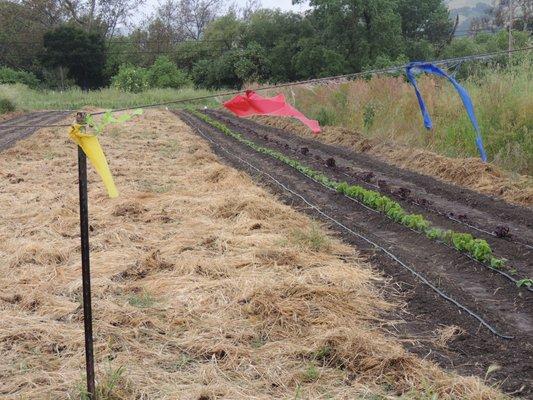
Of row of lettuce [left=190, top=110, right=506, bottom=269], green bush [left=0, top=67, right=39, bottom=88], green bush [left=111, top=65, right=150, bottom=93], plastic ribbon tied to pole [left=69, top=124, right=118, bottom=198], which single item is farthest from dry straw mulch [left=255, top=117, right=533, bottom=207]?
green bush [left=0, top=67, right=39, bottom=88]

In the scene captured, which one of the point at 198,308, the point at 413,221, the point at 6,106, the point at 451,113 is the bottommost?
the point at 413,221

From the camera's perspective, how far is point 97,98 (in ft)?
133

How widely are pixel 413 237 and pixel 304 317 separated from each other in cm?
270

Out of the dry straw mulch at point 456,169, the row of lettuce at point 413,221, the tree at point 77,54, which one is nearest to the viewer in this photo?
the row of lettuce at point 413,221

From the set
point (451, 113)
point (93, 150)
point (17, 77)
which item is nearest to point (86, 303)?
point (93, 150)

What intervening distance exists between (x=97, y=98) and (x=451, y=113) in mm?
32001

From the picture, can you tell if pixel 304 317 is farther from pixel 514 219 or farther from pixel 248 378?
pixel 514 219

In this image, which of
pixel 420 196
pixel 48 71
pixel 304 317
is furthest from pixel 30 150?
pixel 48 71

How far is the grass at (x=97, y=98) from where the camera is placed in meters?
36.6

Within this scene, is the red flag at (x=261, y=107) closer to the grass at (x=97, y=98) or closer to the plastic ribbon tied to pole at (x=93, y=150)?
the plastic ribbon tied to pole at (x=93, y=150)

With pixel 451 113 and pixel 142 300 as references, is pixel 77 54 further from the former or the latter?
pixel 142 300

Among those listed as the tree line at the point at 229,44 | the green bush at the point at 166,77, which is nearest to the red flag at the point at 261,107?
the tree line at the point at 229,44

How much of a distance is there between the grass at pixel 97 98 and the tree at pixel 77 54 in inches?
147

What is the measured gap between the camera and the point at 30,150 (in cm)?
1370
